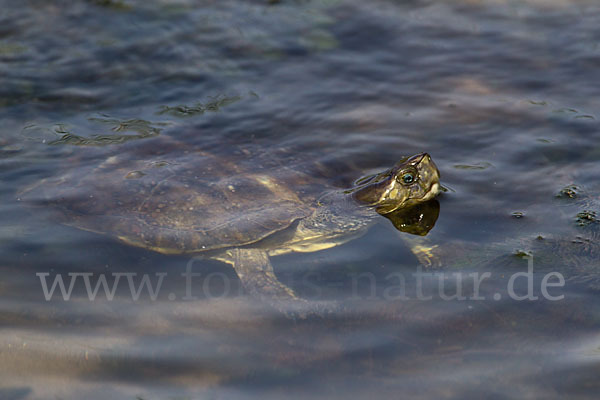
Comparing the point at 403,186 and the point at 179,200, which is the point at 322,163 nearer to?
the point at 403,186

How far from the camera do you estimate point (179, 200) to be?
160 inches

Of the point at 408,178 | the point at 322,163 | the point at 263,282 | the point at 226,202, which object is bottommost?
the point at 263,282

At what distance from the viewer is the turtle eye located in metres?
4.11

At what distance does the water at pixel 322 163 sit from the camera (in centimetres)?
282

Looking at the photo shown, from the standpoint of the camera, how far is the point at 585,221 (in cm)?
385

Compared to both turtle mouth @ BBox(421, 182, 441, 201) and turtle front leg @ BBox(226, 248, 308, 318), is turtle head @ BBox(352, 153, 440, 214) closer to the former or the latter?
turtle mouth @ BBox(421, 182, 441, 201)

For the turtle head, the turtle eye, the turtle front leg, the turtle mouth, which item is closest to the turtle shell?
the turtle front leg

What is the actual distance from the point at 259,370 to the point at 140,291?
0.97 metres

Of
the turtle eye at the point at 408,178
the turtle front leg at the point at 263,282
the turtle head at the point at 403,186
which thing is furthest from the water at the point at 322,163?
the turtle eye at the point at 408,178

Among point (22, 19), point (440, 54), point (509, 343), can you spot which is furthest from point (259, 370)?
point (22, 19)

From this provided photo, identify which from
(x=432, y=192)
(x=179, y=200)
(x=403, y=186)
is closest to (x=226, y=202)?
(x=179, y=200)

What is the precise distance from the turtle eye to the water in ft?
1.17

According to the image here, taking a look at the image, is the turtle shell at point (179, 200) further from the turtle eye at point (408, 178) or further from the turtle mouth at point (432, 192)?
the turtle mouth at point (432, 192)

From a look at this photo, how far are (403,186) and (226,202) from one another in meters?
1.28
